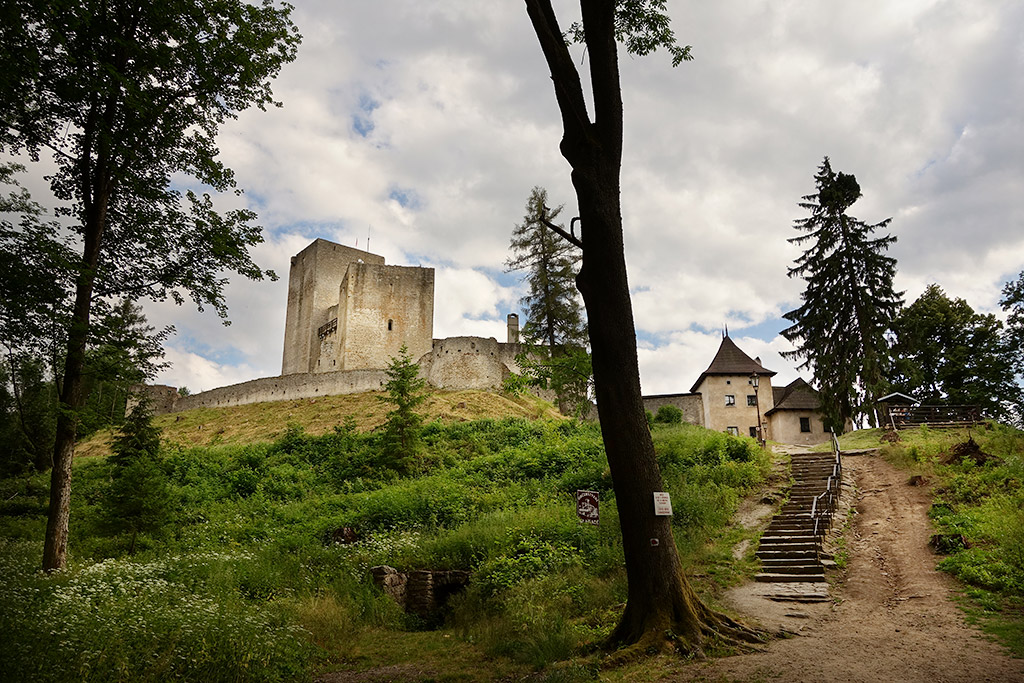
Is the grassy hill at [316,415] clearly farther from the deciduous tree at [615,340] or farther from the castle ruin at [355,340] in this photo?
the deciduous tree at [615,340]

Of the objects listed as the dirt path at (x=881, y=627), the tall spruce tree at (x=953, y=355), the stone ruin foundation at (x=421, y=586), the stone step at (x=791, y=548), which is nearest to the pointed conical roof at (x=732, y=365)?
the tall spruce tree at (x=953, y=355)

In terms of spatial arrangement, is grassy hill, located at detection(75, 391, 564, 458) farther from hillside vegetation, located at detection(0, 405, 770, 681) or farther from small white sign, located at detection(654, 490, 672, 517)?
small white sign, located at detection(654, 490, 672, 517)

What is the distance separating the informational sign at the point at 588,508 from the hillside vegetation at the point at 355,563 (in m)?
0.99

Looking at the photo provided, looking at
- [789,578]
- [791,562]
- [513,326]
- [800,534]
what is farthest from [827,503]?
[513,326]

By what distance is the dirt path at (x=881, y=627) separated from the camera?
6027 mm

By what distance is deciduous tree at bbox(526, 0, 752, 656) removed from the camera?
7.19 meters

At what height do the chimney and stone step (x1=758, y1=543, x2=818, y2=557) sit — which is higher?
the chimney

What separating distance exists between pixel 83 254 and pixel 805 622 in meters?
13.1

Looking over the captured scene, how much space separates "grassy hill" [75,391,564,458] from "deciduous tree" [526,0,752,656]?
22.2 m

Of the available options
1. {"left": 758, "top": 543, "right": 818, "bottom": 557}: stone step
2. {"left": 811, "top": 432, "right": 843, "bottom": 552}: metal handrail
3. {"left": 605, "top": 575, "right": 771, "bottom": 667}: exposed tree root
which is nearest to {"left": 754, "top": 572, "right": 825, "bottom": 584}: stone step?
{"left": 758, "top": 543, "right": 818, "bottom": 557}: stone step

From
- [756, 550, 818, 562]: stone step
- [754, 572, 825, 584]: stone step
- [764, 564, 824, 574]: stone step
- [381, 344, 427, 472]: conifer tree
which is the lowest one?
[754, 572, 825, 584]: stone step

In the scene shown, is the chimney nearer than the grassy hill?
No

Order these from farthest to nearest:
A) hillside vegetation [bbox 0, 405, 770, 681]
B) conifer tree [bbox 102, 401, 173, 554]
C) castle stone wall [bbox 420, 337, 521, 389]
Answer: castle stone wall [bbox 420, 337, 521, 389] → conifer tree [bbox 102, 401, 173, 554] → hillside vegetation [bbox 0, 405, 770, 681]

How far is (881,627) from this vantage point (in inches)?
317
